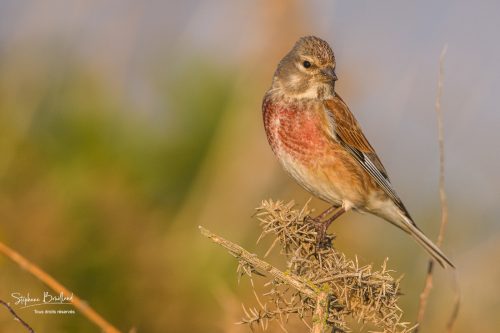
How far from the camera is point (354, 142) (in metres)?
4.24

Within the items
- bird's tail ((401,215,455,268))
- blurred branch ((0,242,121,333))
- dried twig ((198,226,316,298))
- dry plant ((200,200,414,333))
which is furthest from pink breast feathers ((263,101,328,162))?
blurred branch ((0,242,121,333))

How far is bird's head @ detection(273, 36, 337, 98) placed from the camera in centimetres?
412

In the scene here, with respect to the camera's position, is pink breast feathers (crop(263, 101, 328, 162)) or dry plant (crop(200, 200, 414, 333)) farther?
pink breast feathers (crop(263, 101, 328, 162))

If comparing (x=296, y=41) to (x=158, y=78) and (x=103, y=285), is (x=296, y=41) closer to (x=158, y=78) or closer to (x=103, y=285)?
(x=158, y=78)

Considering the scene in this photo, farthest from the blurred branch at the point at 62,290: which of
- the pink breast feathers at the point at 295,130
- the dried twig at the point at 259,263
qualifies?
the pink breast feathers at the point at 295,130

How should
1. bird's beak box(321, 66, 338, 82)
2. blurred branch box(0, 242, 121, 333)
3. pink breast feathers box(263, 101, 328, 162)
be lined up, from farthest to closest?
bird's beak box(321, 66, 338, 82) → pink breast feathers box(263, 101, 328, 162) → blurred branch box(0, 242, 121, 333)

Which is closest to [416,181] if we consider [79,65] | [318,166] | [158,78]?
[318,166]

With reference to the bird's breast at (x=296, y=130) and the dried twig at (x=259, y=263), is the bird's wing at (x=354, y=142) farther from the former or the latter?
the dried twig at (x=259, y=263)

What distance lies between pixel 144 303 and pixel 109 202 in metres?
0.60

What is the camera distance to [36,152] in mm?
4160

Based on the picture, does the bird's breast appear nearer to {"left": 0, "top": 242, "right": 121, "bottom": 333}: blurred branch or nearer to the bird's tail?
the bird's tail

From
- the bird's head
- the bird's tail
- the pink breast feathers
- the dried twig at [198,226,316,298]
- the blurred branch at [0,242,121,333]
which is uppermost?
the bird's head

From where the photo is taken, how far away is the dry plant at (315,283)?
2109 mm

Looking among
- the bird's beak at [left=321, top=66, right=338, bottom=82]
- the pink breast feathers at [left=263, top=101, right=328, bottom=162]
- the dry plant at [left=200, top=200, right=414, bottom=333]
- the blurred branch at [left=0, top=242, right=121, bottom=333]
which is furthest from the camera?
the bird's beak at [left=321, top=66, right=338, bottom=82]
